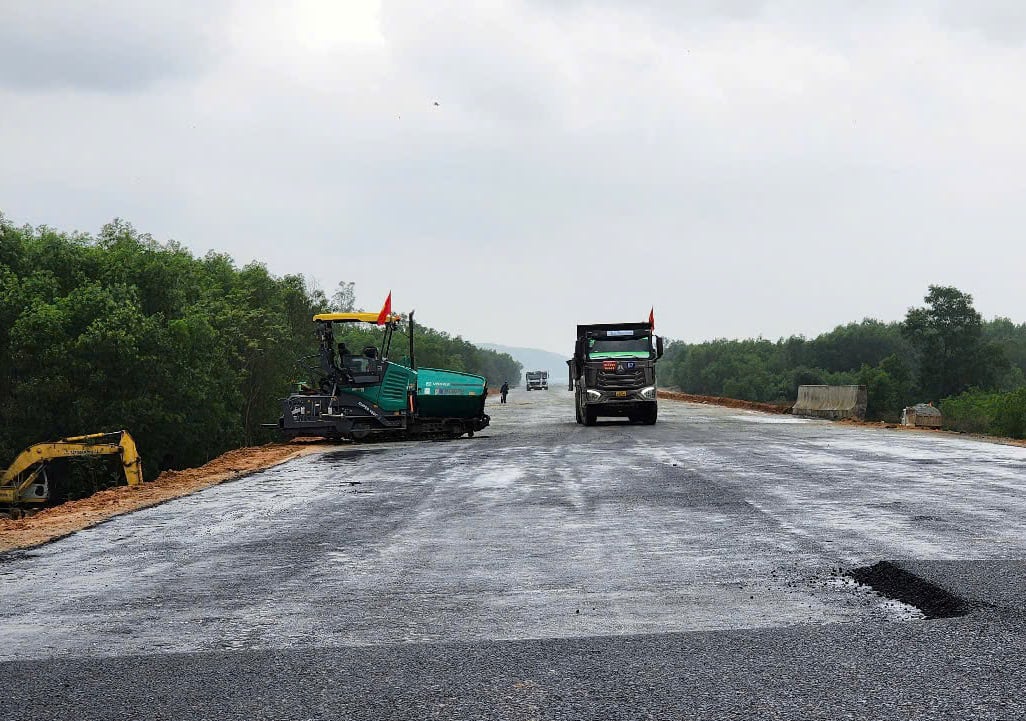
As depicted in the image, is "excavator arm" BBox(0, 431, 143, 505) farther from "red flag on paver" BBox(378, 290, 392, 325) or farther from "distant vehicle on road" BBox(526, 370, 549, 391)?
"distant vehicle on road" BBox(526, 370, 549, 391)

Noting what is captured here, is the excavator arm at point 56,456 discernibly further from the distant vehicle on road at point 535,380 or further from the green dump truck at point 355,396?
the distant vehicle on road at point 535,380

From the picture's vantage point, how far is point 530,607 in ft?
22.9

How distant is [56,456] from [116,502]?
9.84 meters

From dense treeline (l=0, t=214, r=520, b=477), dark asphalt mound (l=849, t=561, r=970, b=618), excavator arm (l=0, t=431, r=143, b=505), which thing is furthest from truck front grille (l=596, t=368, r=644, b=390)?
dark asphalt mound (l=849, t=561, r=970, b=618)

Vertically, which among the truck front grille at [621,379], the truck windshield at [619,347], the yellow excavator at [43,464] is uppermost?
the truck windshield at [619,347]

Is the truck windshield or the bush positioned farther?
the bush

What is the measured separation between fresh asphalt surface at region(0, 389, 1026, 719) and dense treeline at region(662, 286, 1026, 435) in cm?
3347

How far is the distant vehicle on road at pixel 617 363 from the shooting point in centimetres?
3341

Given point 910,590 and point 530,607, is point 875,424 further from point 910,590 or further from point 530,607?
point 530,607

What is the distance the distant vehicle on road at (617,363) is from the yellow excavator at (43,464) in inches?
572

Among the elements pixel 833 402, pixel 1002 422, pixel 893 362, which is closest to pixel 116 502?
pixel 833 402

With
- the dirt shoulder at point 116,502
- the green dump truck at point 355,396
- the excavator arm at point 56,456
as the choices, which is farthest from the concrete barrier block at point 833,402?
the excavator arm at point 56,456

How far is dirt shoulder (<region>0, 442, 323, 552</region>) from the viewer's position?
12.1 metres

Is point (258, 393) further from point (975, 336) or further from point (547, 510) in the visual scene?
point (975, 336)
